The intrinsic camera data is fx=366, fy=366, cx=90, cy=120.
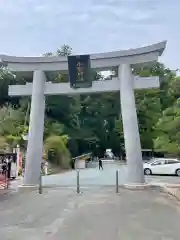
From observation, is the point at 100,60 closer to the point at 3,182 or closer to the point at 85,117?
the point at 3,182

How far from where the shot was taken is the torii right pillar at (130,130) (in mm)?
18047

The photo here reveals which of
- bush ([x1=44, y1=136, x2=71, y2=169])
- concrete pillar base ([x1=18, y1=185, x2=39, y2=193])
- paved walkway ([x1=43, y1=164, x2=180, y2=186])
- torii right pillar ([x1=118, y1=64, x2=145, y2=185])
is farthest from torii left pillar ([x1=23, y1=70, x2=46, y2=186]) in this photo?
bush ([x1=44, y1=136, x2=71, y2=169])

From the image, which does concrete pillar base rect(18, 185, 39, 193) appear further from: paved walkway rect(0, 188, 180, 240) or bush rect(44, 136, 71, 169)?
bush rect(44, 136, 71, 169)

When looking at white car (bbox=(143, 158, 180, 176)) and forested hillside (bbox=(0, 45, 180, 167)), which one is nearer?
white car (bbox=(143, 158, 180, 176))

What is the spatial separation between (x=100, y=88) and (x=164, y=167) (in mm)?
12761

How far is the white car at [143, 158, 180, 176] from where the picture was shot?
2931 centimetres

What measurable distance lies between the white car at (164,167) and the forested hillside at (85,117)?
9649 millimetres

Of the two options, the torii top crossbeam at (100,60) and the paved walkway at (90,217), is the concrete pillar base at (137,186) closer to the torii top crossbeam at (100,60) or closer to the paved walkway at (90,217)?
the paved walkway at (90,217)

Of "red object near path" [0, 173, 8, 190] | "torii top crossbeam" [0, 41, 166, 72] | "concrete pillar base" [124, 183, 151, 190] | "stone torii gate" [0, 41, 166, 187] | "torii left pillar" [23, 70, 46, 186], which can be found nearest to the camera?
"concrete pillar base" [124, 183, 151, 190]

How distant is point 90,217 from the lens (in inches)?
378

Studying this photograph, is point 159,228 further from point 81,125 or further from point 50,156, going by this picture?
point 81,125

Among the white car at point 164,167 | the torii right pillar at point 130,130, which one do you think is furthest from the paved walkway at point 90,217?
the white car at point 164,167

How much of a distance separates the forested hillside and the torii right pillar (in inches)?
775

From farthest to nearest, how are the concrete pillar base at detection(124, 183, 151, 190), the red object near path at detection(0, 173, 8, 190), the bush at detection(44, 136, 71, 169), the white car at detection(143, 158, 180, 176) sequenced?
1. the bush at detection(44, 136, 71, 169)
2. the white car at detection(143, 158, 180, 176)
3. the red object near path at detection(0, 173, 8, 190)
4. the concrete pillar base at detection(124, 183, 151, 190)
